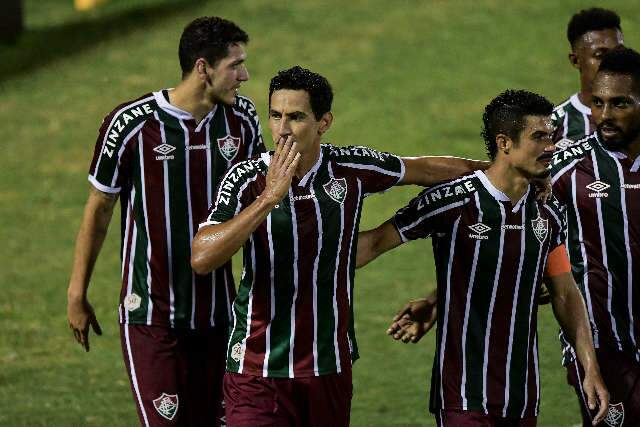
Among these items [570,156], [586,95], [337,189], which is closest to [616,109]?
[570,156]

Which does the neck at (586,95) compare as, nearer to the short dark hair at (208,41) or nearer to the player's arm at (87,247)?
the short dark hair at (208,41)

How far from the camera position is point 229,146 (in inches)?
316

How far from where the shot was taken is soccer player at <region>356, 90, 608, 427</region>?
707 centimetres

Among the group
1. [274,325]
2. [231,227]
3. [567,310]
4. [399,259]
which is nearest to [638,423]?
[567,310]

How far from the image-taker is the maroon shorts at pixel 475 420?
707 cm

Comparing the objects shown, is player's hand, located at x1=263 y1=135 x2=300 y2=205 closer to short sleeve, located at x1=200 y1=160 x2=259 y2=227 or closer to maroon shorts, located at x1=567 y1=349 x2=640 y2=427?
short sleeve, located at x1=200 y1=160 x2=259 y2=227

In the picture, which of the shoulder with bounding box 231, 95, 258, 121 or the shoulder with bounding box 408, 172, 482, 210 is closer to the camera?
the shoulder with bounding box 408, 172, 482, 210

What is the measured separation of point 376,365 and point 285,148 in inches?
225

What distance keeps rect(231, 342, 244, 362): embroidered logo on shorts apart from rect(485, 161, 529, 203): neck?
1382 millimetres

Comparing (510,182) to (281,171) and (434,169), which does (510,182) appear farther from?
(281,171)

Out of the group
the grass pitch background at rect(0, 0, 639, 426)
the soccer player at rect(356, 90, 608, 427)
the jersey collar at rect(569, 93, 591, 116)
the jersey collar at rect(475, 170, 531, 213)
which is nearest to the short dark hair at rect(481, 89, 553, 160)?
the soccer player at rect(356, 90, 608, 427)

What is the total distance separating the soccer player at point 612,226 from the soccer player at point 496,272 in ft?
2.04

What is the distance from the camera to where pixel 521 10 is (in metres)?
22.7

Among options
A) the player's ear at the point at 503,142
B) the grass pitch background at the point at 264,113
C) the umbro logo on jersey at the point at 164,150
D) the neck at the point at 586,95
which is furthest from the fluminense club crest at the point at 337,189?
the grass pitch background at the point at 264,113
